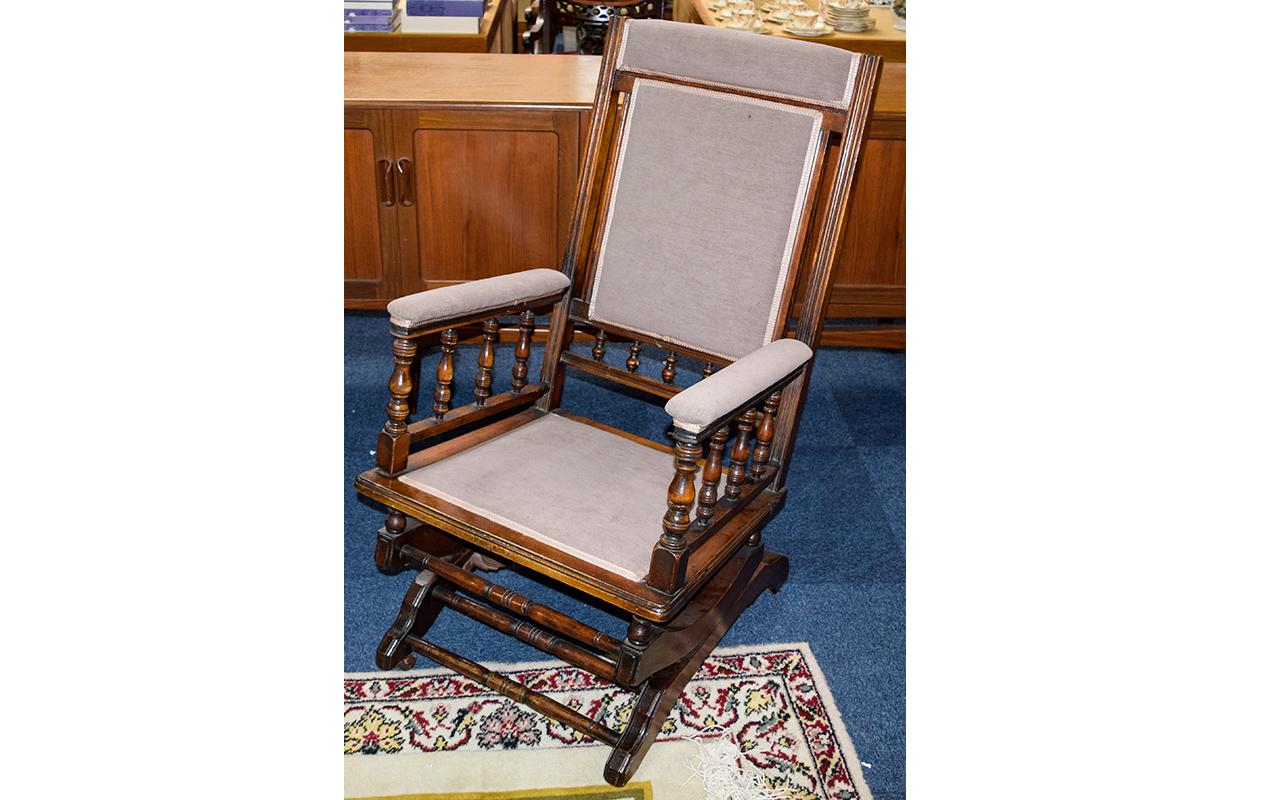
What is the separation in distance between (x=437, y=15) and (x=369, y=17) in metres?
0.32

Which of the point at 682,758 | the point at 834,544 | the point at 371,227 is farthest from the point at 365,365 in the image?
the point at 682,758

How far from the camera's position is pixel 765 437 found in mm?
1765

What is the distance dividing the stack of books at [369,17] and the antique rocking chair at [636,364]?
2.50m

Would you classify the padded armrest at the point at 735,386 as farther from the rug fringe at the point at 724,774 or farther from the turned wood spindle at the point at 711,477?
the rug fringe at the point at 724,774

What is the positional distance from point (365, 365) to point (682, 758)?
192cm

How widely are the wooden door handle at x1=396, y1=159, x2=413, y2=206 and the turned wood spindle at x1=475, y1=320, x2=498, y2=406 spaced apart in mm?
1135

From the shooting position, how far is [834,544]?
2412mm

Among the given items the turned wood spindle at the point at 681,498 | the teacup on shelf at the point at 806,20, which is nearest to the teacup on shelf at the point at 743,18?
the teacup on shelf at the point at 806,20

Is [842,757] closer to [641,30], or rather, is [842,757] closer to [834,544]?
[834,544]

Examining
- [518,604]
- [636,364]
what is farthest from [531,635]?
[636,364]

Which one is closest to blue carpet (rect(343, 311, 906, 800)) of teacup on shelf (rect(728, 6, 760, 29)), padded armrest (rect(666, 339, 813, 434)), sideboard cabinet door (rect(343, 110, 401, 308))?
sideboard cabinet door (rect(343, 110, 401, 308))

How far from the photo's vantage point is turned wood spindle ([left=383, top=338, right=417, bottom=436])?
165 centimetres

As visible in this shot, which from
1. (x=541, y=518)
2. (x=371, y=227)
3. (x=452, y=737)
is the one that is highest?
(x=371, y=227)

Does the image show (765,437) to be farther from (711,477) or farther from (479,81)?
(479,81)
